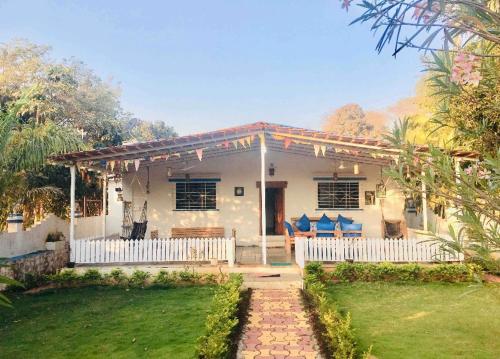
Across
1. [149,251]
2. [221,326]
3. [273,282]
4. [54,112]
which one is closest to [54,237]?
[149,251]

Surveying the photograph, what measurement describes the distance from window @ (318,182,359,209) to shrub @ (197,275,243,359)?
6.57 metres

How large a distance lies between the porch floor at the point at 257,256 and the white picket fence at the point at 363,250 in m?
0.89

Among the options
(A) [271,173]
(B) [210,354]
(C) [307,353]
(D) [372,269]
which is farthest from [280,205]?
(B) [210,354]

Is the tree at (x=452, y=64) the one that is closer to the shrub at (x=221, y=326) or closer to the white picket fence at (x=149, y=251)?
the shrub at (x=221, y=326)

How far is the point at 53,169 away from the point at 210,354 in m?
14.5

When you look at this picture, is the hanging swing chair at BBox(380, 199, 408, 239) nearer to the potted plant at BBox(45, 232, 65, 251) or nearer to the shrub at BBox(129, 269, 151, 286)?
the shrub at BBox(129, 269, 151, 286)

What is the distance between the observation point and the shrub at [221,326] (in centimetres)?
399

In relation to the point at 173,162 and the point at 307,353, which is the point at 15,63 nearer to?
the point at 173,162

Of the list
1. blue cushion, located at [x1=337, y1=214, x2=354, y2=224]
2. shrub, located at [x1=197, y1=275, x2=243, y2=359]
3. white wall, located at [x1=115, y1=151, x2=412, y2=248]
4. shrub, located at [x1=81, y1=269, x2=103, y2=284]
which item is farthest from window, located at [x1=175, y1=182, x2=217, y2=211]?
shrub, located at [x1=197, y1=275, x2=243, y2=359]

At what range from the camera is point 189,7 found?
2917 cm

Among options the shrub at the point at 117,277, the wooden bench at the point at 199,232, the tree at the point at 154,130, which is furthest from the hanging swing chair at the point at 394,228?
the tree at the point at 154,130

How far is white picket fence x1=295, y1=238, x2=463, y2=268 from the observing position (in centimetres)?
909

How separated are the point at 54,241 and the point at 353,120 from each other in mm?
38145

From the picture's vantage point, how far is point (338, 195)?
1302 cm
